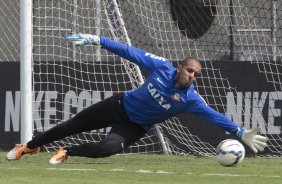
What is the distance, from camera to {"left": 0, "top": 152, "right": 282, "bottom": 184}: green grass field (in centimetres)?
1068

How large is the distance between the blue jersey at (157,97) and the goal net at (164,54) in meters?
3.11

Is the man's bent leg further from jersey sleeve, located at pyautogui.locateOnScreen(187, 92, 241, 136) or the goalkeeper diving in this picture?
jersey sleeve, located at pyautogui.locateOnScreen(187, 92, 241, 136)

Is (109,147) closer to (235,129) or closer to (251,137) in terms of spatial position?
(235,129)

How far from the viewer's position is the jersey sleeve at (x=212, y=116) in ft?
39.7

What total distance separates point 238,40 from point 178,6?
1201 mm

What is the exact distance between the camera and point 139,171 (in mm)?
11891

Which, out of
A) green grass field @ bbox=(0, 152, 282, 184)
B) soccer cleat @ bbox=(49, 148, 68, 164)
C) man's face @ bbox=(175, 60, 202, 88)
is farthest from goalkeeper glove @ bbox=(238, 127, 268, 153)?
soccer cleat @ bbox=(49, 148, 68, 164)

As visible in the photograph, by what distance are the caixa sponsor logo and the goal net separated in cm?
2

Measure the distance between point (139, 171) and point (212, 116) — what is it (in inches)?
45.6

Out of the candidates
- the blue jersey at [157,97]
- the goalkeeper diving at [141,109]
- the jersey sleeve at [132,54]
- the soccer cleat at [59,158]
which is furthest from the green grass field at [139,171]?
the jersey sleeve at [132,54]

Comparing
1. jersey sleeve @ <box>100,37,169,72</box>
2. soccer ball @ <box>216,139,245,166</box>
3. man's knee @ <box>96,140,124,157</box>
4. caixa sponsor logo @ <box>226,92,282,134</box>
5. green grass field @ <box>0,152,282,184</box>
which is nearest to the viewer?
green grass field @ <box>0,152,282,184</box>

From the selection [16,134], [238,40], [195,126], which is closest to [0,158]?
[16,134]

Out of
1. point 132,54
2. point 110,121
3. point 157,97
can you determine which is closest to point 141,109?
point 157,97

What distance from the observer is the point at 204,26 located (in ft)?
52.9
